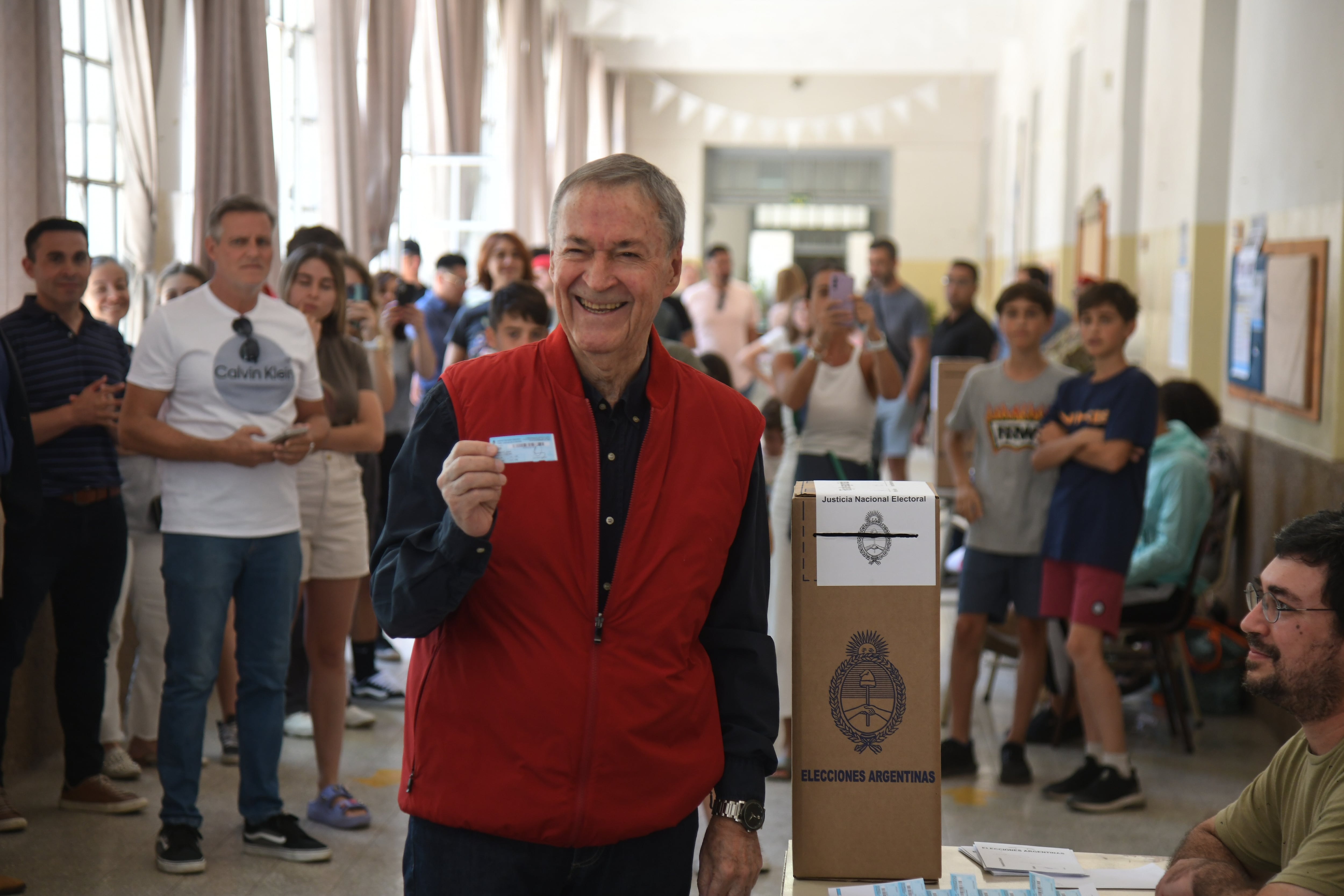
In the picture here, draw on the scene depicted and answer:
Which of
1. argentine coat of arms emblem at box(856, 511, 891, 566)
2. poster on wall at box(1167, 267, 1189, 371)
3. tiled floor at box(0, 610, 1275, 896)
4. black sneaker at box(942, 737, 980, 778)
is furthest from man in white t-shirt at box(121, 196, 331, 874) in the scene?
poster on wall at box(1167, 267, 1189, 371)

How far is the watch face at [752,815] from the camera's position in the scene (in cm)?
162

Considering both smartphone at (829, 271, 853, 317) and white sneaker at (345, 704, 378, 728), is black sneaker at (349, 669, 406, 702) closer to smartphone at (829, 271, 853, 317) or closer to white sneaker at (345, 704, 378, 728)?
white sneaker at (345, 704, 378, 728)

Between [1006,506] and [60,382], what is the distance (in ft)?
9.54

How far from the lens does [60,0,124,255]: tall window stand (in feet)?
16.7

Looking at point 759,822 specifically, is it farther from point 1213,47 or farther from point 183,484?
point 1213,47

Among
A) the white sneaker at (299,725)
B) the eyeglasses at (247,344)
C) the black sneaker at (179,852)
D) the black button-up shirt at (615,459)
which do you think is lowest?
the white sneaker at (299,725)

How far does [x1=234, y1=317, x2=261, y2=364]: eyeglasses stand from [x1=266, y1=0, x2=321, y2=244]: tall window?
4189mm

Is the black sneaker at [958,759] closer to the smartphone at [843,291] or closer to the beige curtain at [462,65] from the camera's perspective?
the smartphone at [843,291]

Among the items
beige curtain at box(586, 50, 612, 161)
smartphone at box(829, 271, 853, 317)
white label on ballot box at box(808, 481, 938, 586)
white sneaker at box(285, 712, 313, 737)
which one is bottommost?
white sneaker at box(285, 712, 313, 737)

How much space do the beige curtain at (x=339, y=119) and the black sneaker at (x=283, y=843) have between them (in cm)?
464

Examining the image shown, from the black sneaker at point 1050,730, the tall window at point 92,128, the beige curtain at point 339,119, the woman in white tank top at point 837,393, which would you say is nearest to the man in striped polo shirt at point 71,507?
the tall window at point 92,128

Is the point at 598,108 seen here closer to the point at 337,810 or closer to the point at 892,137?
the point at 892,137

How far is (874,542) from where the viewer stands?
1829 millimetres

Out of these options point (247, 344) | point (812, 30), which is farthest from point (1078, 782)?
point (812, 30)
